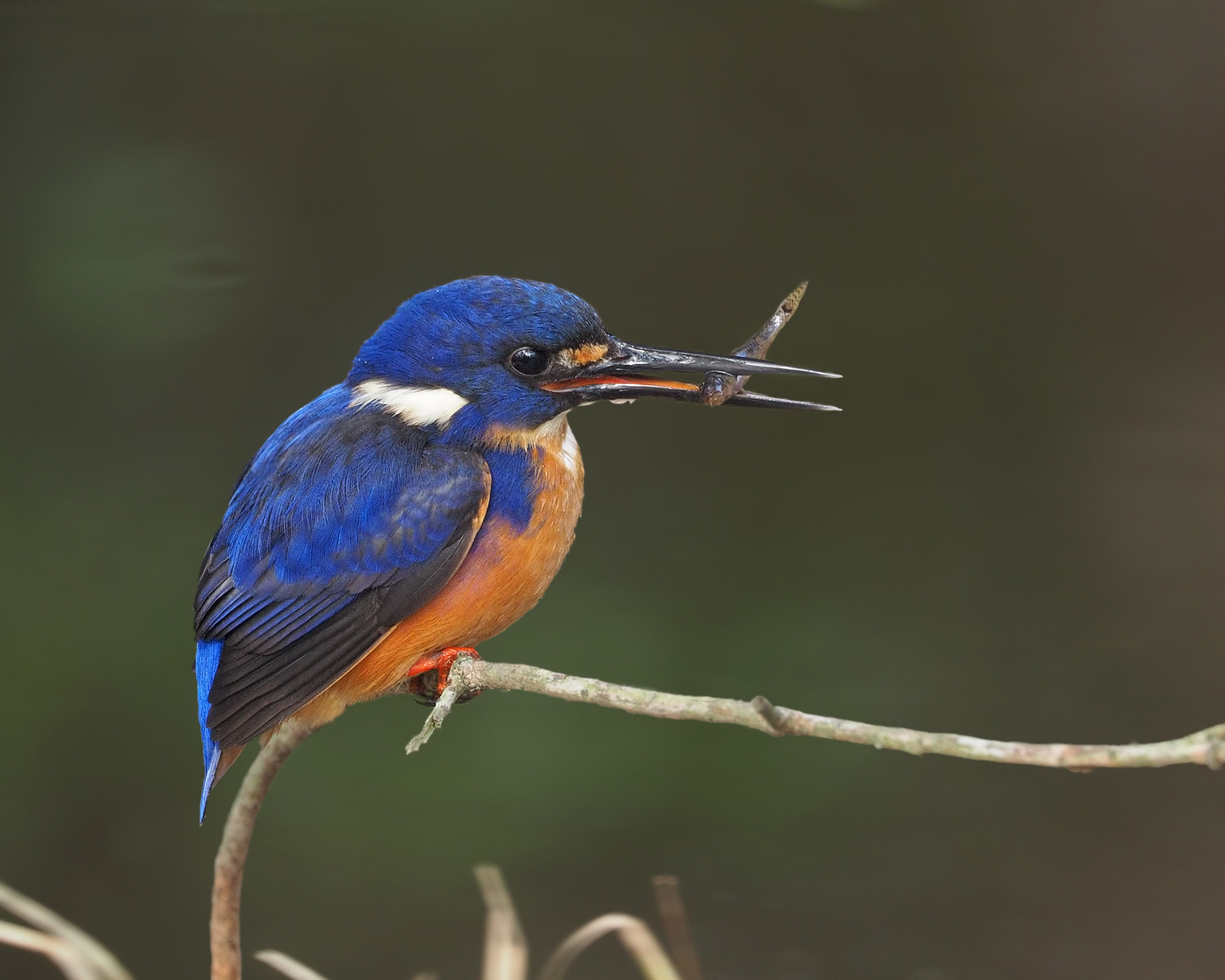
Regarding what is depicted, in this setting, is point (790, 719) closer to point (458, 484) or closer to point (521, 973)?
point (458, 484)

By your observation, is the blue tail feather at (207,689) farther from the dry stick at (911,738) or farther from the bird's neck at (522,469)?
the dry stick at (911,738)

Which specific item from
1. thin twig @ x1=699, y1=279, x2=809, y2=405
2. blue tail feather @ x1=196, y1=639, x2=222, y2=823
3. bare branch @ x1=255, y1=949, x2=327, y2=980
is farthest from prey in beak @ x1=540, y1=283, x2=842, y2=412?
bare branch @ x1=255, y1=949, x2=327, y2=980

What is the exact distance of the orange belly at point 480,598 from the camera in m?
1.29

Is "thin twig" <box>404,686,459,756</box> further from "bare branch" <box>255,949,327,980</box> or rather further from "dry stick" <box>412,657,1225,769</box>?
"bare branch" <box>255,949,327,980</box>

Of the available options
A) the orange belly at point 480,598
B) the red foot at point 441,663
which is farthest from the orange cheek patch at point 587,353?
the red foot at point 441,663

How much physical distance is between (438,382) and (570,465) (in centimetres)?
20

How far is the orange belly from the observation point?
1.29 metres

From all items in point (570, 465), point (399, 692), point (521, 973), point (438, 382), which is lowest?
point (521, 973)

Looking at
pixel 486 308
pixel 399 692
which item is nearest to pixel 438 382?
pixel 486 308

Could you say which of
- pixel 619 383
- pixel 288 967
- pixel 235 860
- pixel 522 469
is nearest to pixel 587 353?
pixel 619 383

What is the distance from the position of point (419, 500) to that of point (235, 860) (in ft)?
1.41

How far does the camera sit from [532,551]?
1.35 meters

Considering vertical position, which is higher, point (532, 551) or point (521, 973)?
point (532, 551)

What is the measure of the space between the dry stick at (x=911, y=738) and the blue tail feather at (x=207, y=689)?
0.48 metres
